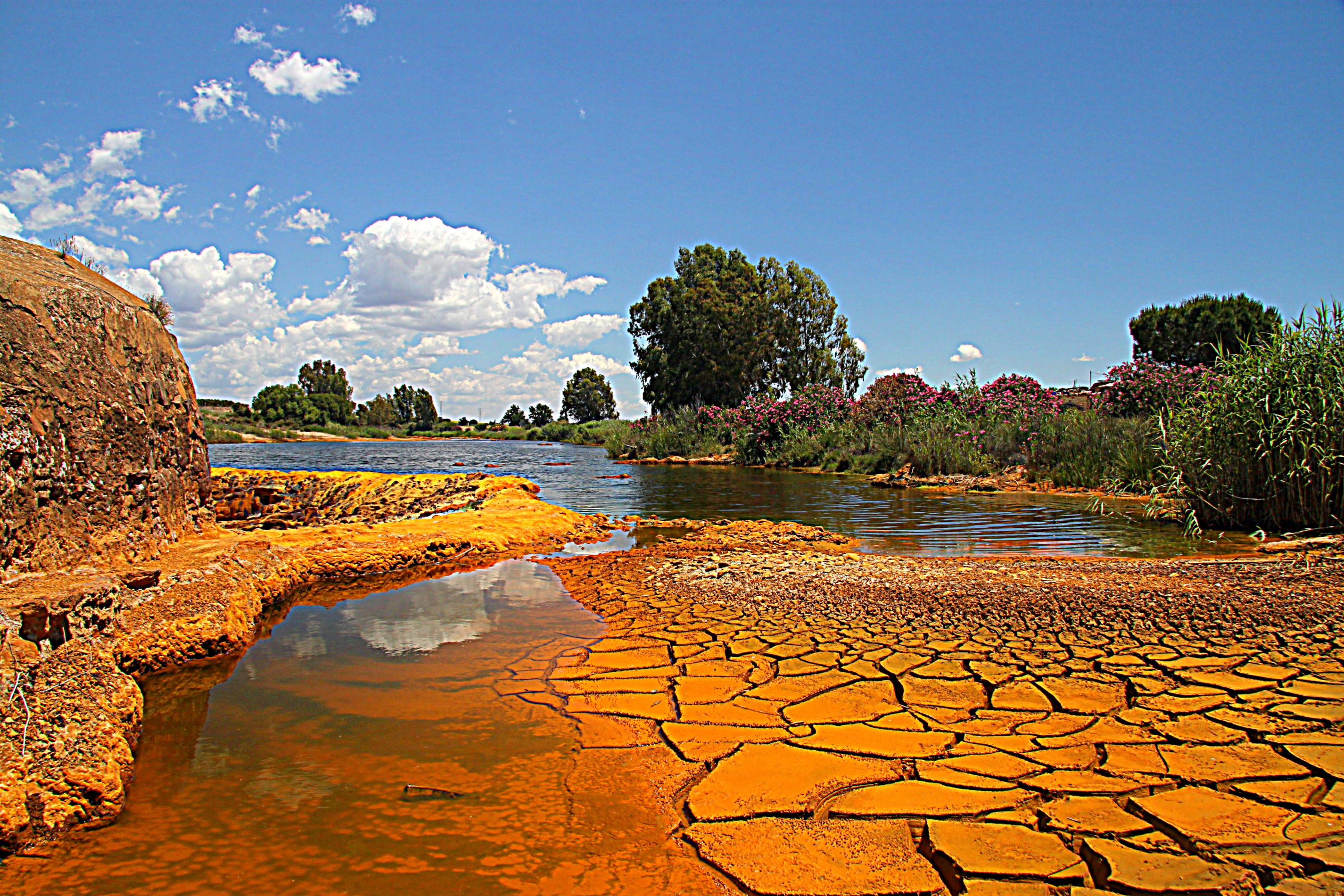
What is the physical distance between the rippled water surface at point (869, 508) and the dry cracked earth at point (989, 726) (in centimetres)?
243

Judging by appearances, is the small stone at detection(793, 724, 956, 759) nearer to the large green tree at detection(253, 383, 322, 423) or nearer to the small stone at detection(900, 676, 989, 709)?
the small stone at detection(900, 676, 989, 709)

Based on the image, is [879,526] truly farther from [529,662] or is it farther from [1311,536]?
[529,662]

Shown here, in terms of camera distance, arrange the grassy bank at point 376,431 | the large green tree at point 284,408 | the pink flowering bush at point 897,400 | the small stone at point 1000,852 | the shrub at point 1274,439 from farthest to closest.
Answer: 1. the large green tree at point 284,408
2. the grassy bank at point 376,431
3. the pink flowering bush at point 897,400
4. the shrub at point 1274,439
5. the small stone at point 1000,852

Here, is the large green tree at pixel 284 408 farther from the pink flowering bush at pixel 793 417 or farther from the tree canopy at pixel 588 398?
the pink flowering bush at pixel 793 417

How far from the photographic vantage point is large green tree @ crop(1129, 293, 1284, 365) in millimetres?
31844

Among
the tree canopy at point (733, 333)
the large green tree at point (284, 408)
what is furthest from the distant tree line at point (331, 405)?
the tree canopy at point (733, 333)

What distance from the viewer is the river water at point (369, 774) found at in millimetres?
1926

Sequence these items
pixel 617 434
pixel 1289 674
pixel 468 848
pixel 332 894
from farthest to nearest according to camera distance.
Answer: pixel 617 434 < pixel 1289 674 < pixel 468 848 < pixel 332 894

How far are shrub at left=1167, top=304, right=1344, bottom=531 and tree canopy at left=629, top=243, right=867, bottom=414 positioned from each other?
2939 centimetres

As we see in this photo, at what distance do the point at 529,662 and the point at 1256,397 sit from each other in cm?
801

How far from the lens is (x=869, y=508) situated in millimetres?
11992

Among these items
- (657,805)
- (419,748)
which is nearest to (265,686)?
(419,748)

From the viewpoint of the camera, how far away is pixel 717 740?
8.99 feet

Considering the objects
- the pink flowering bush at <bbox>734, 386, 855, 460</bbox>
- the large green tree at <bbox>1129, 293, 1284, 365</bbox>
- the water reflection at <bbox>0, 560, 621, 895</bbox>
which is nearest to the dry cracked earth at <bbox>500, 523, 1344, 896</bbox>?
the water reflection at <bbox>0, 560, 621, 895</bbox>
